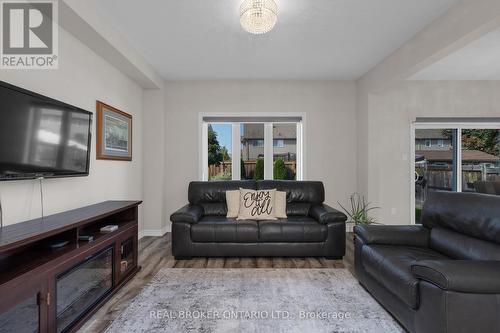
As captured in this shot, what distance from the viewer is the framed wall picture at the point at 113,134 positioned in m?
3.03

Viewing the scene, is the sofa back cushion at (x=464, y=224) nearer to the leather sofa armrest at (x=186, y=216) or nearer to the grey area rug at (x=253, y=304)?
the grey area rug at (x=253, y=304)

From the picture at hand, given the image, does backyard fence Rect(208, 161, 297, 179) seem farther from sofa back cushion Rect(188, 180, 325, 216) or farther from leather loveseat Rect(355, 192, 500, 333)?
leather loveseat Rect(355, 192, 500, 333)

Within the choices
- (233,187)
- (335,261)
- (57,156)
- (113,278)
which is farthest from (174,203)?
(335,261)

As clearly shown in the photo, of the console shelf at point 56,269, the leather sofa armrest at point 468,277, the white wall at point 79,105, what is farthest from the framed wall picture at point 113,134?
the leather sofa armrest at point 468,277

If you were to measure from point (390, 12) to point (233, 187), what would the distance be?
9.07 ft

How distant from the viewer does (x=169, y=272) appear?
2768 mm

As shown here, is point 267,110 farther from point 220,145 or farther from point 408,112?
point 408,112

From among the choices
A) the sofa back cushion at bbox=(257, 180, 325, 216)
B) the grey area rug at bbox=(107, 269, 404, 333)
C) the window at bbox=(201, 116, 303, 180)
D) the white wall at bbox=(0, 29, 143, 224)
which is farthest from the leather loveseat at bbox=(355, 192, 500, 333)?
the white wall at bbox=(0, 29, 143, 224)

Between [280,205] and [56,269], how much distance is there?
101 inches

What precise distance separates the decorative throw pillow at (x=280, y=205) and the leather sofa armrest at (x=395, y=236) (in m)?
1.29

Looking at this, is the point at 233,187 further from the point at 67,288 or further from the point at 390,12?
the point at 390,12

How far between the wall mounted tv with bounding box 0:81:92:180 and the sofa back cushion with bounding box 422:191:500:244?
3321 mm

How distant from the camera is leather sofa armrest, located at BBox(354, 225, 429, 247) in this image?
2.33 meters

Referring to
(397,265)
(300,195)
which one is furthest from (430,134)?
(397,265)
